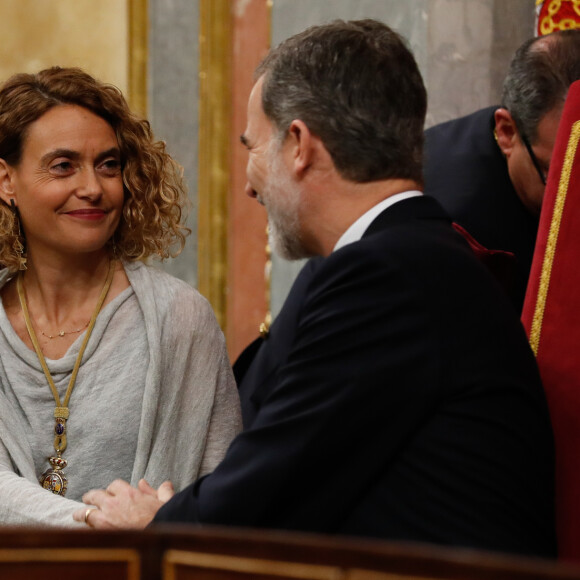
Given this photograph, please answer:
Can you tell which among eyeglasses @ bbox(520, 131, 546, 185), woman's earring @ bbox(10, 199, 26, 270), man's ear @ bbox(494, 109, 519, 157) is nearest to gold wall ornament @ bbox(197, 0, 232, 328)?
man's ear @ bbox(494, 109, 519, 157)

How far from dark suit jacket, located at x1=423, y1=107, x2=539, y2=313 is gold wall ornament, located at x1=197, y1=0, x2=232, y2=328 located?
1560mm

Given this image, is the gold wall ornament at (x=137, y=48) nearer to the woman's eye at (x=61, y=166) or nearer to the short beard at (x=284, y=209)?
the woman's eye at (x=61, y=166)

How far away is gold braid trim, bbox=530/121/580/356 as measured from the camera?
212cm

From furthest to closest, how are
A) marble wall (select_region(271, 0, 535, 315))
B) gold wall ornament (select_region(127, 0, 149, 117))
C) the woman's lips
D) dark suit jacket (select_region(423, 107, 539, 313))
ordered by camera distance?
gold wall ornament (select_region(127, 0, 149, 117))
marble wall (select_region(271, 0, 535, 315))
dark suit jacket (select_region(423, 107, 539, 313))
the woman's lips

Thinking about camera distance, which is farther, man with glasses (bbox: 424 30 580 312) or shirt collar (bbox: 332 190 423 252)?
man with glasses (bbox: 424 30 580 312)

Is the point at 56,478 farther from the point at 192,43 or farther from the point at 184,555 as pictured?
the point at 192,43

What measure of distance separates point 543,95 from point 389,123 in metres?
1.11

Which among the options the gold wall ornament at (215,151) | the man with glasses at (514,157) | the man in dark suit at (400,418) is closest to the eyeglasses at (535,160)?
the man with glasses at (514,157)

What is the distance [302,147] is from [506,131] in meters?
1.24

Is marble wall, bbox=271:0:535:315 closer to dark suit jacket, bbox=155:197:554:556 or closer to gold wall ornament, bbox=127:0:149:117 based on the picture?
gold wall ornament, bbox=127:0:149:117

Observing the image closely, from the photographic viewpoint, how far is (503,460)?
172cm

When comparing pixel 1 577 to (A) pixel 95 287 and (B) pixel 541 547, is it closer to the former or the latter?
(B) pixel 541 547

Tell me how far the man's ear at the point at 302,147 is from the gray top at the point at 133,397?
2.06ft

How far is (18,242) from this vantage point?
8.34 feet
